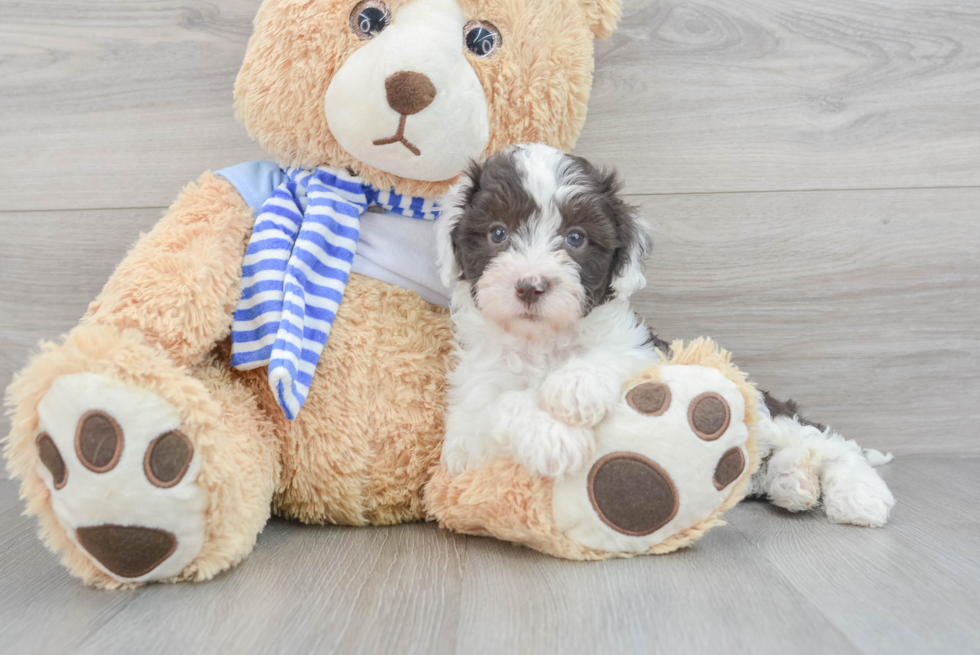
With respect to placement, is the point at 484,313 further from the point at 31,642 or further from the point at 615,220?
the point at 31,642

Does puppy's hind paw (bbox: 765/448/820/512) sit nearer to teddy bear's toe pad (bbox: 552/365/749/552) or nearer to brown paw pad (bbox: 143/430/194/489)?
teddy bear's toe pad (bbox: 552/365/749/552)

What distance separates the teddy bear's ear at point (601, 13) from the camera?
164 cm

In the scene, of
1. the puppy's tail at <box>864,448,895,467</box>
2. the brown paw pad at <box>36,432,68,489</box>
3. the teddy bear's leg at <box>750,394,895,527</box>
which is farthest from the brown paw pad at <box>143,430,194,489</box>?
the puppy's tail at <box>864,448,895,467</box>

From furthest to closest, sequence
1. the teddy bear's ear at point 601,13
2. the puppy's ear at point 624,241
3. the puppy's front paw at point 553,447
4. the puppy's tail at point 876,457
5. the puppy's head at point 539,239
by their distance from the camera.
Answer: the puppy's tail at point 876,457
the teddy bear's ear at point 601,13
the puppy's ear at point 624,241
the puppy's head at point 539,239
the puppy's front paw at point 553,447

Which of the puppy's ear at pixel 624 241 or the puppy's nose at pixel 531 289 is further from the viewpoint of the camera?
the puppy's ear at pixel 624 241

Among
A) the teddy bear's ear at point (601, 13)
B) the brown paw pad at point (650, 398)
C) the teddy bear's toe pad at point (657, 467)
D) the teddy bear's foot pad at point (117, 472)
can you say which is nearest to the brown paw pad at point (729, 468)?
the teddy bear's toe pad at point (657, 467)

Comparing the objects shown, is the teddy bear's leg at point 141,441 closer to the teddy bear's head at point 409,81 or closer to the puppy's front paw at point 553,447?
the teddy bear's head at point 409,81

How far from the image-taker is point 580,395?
50.7 inches

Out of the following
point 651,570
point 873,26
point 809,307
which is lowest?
point 651,570

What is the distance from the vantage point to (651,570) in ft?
4.18

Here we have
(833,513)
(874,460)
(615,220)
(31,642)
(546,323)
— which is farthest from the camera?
(874,460)

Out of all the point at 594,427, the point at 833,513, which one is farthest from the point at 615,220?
the point at 833,513

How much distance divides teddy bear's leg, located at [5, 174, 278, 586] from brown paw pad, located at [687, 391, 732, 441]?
82 cm

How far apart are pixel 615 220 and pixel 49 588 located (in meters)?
1.26
